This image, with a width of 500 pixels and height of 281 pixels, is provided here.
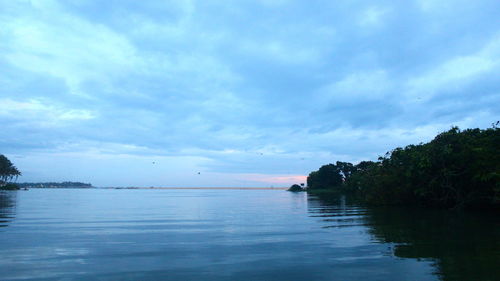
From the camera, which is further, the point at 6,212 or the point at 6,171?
the point at 6,171

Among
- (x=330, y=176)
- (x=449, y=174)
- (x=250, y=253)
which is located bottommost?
(x=250, y=253)

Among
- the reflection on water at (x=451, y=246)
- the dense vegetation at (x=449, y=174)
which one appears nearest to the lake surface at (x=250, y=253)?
the reflection on water at (x=451, y=246)

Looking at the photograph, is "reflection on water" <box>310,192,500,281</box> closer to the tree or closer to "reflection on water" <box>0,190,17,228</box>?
"reflection on water" <box>0,190,17,228</box>

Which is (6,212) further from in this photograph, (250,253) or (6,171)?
(6,171)

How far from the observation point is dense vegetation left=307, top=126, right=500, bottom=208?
43875mm

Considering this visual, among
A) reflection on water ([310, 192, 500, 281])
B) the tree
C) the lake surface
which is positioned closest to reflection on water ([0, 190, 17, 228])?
the lake surface

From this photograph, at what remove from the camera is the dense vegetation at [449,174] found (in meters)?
43.9

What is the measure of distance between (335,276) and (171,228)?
60.8ft

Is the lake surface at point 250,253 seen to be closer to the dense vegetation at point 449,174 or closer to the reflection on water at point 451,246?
the reflection on water at point 451,246

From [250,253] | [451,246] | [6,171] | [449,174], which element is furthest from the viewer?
[6,171]

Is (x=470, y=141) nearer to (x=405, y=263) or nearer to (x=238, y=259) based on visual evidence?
(x=405, y=263)

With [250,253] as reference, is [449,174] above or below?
above

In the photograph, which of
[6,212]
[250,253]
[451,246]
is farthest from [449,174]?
[6,212]

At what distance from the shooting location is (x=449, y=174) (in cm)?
4794
